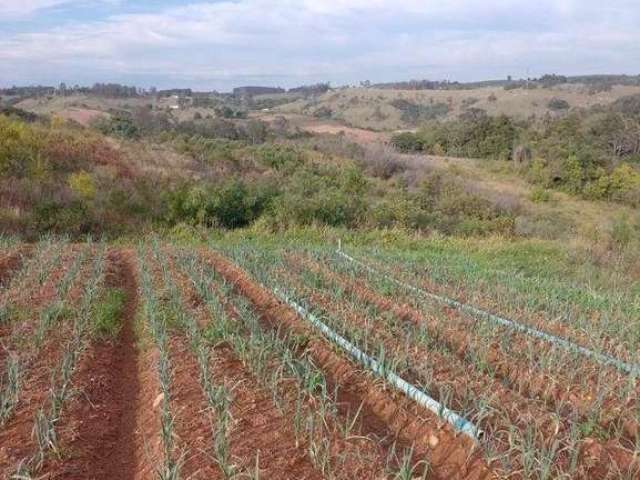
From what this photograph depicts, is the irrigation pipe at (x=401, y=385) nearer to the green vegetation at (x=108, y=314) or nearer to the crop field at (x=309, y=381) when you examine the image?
the crop field at (x=309, y=381)

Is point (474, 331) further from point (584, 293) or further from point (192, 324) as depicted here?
point (584, 293)

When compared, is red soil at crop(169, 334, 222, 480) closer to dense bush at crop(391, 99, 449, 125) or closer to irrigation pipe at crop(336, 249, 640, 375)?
irrigation pipe at crop(336, 249, 640, 375)

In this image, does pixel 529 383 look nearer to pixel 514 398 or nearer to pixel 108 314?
pixel 514 398

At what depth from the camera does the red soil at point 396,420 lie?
3873 mm

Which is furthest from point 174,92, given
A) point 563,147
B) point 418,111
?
point 563,147

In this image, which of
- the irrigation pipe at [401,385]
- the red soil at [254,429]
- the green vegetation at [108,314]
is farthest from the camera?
the green vegetation at [108,314]

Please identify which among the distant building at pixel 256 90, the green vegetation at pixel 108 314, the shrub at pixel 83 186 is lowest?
the distant building at pixel 256 90

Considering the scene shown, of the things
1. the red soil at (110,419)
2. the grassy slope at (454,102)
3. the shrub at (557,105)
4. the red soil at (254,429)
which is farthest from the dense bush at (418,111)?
the red soil at (254,429)

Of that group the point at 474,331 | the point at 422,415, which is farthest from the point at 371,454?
the point at 474,331

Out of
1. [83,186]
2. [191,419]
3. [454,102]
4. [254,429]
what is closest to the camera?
[254,429]

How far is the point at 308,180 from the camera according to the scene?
21344 millimetres

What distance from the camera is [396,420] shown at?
14.9 feet

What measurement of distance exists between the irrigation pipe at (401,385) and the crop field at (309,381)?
0.02m

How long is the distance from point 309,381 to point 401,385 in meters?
0.65
